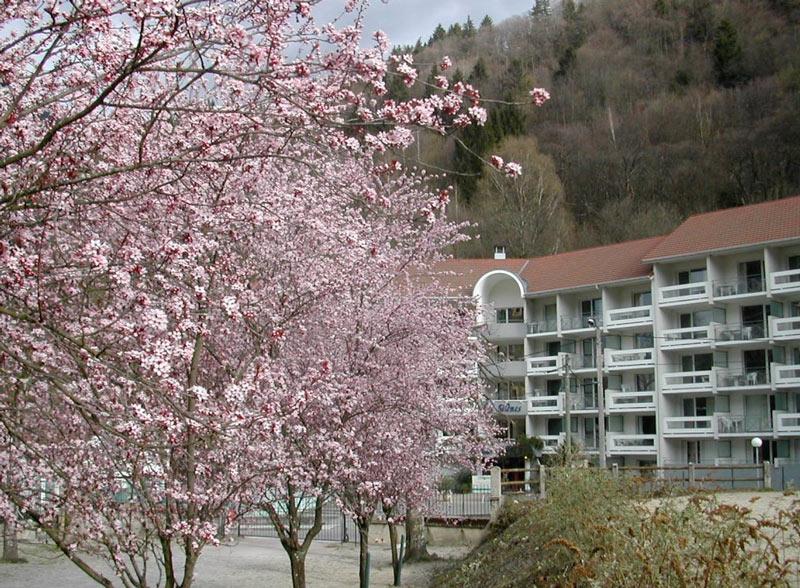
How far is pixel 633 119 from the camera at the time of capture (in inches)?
3169

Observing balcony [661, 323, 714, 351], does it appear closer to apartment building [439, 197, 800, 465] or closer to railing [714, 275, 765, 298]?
apartment building [439, 197, 800, 465]

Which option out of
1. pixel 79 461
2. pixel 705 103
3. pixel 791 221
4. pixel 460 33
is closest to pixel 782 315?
pixel 791 221

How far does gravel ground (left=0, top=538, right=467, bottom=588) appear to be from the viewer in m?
23.7

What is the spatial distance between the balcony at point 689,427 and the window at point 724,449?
3.60 feet

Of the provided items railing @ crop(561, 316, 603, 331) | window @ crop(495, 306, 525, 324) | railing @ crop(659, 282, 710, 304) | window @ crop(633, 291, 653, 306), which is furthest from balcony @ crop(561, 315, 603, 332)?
railing @ crop(659, 282, 710, 304)

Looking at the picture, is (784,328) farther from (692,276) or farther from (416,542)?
(416,542)

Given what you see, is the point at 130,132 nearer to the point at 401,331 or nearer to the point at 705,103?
the point at 401,331

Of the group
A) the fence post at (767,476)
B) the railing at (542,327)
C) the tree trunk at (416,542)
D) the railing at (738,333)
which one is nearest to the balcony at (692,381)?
the railing at (738,333)

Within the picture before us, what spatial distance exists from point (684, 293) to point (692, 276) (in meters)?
1.01

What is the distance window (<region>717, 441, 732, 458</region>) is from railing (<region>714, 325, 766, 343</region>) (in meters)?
4.36

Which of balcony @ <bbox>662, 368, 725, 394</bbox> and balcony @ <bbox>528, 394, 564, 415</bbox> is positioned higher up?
balcony @ <bbox>662, 368, 725, 394</bbox>

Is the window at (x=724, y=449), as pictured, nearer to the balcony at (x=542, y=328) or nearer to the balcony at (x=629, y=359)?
the balcony at (x=629, y=359)

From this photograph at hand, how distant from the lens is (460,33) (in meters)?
106

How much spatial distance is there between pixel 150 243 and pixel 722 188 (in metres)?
62.9
